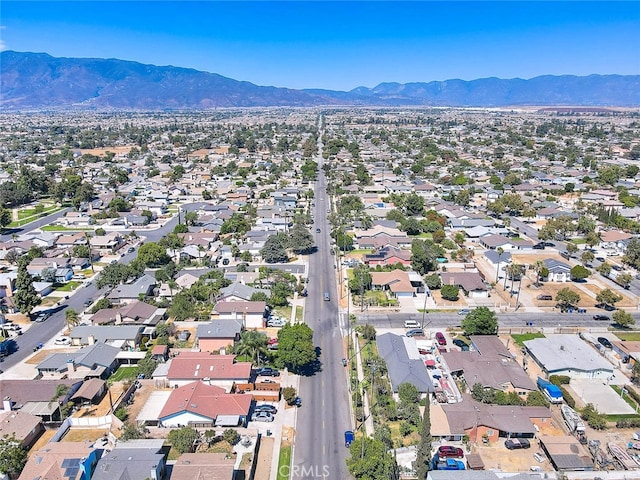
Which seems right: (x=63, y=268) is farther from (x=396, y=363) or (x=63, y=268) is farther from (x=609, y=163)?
(x=609, y=163)

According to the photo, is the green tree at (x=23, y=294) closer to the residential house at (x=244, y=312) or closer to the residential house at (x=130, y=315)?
the residential house at (x=130, y=315)

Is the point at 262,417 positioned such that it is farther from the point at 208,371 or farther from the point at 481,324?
the point at 481,324

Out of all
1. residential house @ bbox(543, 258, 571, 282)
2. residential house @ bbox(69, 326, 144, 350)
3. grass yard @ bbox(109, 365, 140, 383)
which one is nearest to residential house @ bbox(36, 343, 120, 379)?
grass yard @ bbox(109, 365, 140, 383)

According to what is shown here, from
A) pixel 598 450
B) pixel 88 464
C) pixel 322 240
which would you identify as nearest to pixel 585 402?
pixel 598 450

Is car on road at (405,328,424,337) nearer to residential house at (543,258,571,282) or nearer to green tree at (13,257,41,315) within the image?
residential house at (543,258,571,282)

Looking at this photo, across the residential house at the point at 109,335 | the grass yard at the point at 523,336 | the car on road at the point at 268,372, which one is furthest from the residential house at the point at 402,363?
the residential house at the point at 109,335

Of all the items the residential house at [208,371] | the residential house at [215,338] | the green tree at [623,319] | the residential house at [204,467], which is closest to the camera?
the residential house at [204,467]
